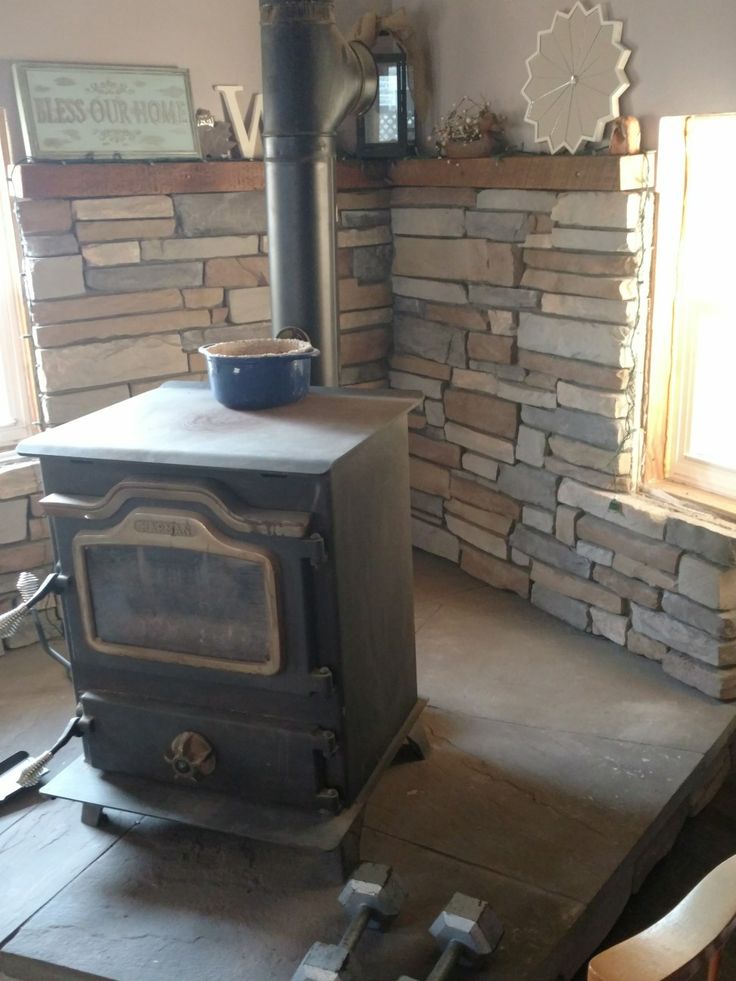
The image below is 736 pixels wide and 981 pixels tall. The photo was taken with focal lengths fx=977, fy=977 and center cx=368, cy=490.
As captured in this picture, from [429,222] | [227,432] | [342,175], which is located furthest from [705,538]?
[342,175]

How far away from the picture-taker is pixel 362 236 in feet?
10.7

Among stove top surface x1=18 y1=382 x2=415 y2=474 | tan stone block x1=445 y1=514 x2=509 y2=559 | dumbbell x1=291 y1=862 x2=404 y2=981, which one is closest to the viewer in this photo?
dumbbell x1=291 y1=862 x2=404 y2=981

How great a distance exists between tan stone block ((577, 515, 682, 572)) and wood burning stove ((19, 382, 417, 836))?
0.84 metres

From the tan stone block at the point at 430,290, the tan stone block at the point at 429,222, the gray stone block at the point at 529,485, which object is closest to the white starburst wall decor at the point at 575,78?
the tan stone block at the point at 429,222

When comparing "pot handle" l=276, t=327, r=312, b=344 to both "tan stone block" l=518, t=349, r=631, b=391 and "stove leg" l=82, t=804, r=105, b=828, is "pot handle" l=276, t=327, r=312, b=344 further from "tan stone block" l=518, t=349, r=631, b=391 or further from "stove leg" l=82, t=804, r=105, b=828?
"stove leg" l=82, t=804, r=105, b=828

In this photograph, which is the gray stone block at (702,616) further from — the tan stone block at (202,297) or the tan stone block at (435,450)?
the tan stone block at (202,297)

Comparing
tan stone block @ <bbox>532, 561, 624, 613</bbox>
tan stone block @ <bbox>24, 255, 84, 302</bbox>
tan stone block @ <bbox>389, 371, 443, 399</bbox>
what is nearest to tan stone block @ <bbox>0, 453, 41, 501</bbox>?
tan stone block @ <bbox>24, 255, 84, 302</bbox>

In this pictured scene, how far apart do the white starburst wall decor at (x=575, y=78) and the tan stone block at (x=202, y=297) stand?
1.05 m

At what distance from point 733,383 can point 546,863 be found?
1.31 meters

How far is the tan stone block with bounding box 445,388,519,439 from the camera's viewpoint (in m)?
3.00

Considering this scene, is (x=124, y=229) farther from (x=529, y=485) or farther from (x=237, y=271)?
(x=529, y=485)

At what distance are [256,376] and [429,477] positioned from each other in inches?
56.8

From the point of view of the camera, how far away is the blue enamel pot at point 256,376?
2021 mm

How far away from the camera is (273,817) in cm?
193
